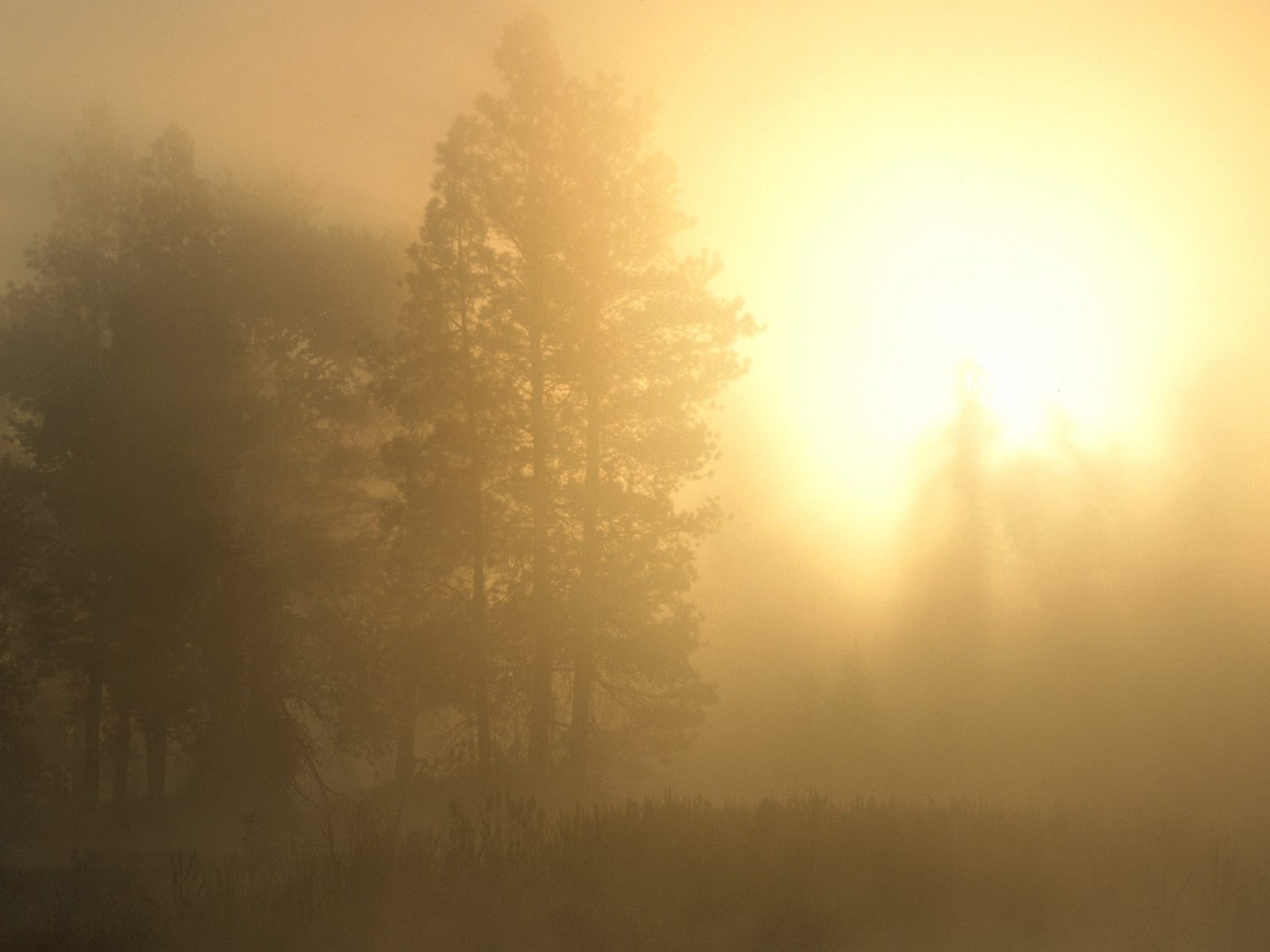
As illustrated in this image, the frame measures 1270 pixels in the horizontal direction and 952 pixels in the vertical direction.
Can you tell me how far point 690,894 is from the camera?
9.25 m

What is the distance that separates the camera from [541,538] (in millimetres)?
18609

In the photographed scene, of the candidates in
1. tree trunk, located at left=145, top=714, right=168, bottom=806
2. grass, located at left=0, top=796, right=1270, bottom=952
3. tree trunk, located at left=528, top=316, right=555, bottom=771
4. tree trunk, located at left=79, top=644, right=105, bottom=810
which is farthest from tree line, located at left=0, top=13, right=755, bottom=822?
grass, located at left=0, top=796, right=1270, bottom=952

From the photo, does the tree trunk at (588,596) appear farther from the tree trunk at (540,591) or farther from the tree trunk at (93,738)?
the tree trunk at (93,738)

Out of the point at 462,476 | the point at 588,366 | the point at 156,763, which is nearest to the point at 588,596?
the point at 462,476

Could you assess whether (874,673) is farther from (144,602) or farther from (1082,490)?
(144,602)

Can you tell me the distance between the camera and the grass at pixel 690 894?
8695 millimetres

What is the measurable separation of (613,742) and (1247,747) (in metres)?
15.3

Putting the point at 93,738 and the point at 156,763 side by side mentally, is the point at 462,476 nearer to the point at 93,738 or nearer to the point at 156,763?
the point at 156,763

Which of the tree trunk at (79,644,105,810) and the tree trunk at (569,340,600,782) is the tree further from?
the tree trunk at (79,644,105,810)

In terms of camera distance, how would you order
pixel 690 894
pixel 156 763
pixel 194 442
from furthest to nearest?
1. pixel 156 763
2. pixel 194 442
3. pixel 690 894

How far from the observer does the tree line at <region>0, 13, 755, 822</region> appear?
18484 millimetres

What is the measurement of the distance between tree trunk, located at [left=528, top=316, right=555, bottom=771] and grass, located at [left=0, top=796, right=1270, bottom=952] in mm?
6891

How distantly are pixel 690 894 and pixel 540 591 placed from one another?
377 inches

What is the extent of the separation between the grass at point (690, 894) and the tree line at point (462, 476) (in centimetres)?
701
